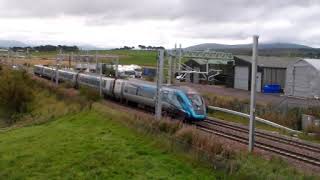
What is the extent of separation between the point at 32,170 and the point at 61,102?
25.9 m

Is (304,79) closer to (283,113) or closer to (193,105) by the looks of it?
(283,113)

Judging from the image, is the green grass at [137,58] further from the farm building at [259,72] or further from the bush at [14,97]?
the bush at [14,97]

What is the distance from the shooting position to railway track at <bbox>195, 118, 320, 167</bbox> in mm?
21973

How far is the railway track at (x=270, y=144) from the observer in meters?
22.0

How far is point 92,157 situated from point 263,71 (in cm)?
4700

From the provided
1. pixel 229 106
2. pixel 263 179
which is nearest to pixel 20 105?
pixel 229 106

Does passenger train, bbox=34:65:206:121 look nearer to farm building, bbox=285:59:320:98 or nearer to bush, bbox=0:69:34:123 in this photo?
bush, bbox=0:69:34:123

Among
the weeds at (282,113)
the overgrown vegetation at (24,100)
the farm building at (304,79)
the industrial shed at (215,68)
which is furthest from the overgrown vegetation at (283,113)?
the industrial shed at (215,68)

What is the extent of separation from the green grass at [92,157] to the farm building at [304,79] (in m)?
32.4

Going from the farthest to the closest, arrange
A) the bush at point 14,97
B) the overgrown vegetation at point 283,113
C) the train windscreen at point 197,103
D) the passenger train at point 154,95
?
the bush at point 14,97
the overgrown vegetation at point 283,113
the train windscreen at point 197,103
the passenger train at point 154,95

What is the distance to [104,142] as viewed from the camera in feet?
69.8

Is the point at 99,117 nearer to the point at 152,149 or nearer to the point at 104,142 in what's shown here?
the point at 104,142

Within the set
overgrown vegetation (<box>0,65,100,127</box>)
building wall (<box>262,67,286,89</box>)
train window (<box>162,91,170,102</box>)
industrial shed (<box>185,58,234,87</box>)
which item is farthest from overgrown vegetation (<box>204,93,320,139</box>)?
industrial shed (<box>185,58,234,87</box>)

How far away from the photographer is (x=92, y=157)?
18938 mm
